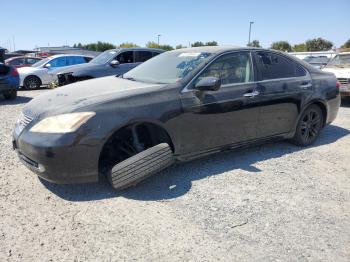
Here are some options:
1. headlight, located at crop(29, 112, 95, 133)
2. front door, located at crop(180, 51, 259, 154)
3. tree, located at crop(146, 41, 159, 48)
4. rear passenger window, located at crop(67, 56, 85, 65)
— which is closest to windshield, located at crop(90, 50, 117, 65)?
rear passenger window, located at crop(67, 56, 85, 65)

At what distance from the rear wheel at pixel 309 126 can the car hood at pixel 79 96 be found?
2.64 meters

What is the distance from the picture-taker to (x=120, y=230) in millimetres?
2939

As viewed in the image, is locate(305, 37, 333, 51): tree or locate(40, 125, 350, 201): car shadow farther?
locate(305, 37, 333, 51): tree

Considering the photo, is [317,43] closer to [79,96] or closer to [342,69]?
[342,69]

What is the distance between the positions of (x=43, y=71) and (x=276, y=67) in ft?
37.3

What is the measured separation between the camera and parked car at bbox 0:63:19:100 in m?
9.70

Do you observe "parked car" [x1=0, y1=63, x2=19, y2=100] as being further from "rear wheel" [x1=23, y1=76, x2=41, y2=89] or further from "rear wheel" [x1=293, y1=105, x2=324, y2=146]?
"rear wheel" [x1=293, y1=105, x2=324, y2=146]

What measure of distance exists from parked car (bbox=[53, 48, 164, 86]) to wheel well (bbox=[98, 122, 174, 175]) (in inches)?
245

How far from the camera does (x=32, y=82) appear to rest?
13.8 meters

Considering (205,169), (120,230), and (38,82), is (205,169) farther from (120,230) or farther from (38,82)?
(38,82)

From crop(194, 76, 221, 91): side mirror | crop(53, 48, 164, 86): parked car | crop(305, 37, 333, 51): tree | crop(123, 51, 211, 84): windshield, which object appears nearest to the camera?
crop(194, 76, 221, 91): side mirror

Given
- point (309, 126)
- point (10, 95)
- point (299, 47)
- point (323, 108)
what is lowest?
point (10, 95)

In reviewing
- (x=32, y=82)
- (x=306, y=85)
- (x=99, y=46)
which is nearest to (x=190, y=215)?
(x=306, y=85)

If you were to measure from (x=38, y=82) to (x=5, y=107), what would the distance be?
5291 millimetres
